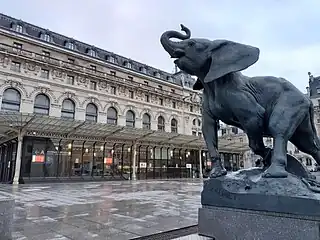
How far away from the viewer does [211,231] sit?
2.37 metres

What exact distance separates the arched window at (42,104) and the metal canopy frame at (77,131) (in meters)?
3.45

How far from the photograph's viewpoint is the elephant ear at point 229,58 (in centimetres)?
244

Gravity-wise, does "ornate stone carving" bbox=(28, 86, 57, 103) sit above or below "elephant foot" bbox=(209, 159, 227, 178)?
above

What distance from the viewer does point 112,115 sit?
103 ft

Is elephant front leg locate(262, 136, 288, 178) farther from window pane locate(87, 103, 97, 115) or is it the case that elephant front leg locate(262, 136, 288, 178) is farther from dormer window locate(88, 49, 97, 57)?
dormer window locate(88, 49, 97, 57)

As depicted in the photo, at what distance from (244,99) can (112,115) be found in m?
29.8

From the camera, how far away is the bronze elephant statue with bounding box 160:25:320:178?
2.38m

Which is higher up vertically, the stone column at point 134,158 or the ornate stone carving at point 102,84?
the ornate stone carving at point 102,84

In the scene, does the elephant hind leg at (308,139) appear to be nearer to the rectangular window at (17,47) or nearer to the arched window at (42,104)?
the arched window at (42,104)

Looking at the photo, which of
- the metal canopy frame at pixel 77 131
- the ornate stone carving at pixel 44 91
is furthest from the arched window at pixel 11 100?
the metal canopy frame at pixel 77 131

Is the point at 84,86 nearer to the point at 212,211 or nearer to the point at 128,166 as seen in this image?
the point at 128,166

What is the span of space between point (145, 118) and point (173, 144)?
5.29 metres

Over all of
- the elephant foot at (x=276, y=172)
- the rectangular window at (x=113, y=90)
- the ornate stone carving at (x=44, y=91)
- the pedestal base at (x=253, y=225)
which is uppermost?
the rectangular window at (x=113, y=90)

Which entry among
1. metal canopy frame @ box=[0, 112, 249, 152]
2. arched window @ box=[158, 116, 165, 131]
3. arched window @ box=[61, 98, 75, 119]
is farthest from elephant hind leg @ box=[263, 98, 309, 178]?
arched window @ box=[158, 116, 165, 131]
